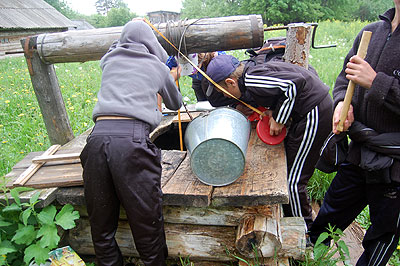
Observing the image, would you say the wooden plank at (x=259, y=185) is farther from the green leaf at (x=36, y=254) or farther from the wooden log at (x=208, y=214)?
the green leaf at (x=36, y=254)

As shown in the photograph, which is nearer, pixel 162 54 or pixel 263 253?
pixel 263 253

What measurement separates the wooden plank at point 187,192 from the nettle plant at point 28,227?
2.03 ft

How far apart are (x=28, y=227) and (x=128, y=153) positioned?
0.91 metres

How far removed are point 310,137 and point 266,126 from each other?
16.2 inches

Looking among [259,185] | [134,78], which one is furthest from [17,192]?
[259,185]

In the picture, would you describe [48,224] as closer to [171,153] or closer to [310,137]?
[171,153]

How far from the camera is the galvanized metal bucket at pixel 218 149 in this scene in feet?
6.36

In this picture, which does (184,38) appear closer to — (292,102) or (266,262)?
(292,102)

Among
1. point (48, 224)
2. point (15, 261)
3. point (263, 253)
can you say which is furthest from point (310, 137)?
point (15, 261)

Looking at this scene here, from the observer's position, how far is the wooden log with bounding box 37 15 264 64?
8.09 ft

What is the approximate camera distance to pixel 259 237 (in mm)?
1908

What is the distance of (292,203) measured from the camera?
2543 millimetres

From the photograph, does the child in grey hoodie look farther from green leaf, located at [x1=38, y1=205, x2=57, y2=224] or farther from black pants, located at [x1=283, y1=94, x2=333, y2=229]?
black pants, located at [x1=283, y1=94, x2=333, y2=229]

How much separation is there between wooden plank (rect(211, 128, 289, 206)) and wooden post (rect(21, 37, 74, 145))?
1.74m
